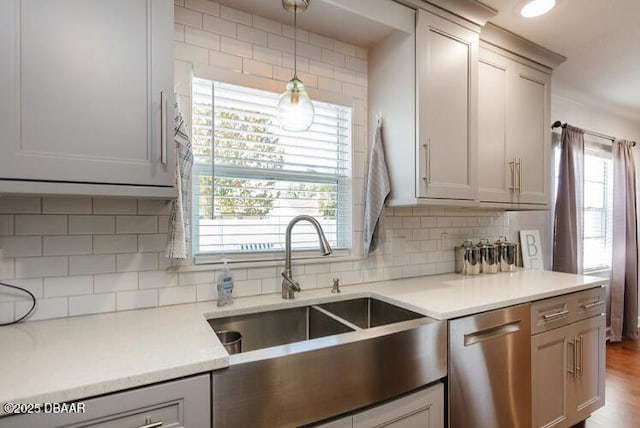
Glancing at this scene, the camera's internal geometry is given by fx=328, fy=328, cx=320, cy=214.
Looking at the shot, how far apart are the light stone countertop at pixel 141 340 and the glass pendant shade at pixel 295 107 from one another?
2.78ft

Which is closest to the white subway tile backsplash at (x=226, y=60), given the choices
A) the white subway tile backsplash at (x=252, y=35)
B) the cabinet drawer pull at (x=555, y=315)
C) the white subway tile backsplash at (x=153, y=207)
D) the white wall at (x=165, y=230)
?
the white wall at (x=165, y=230)

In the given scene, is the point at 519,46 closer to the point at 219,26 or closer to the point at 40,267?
the point at 219,26

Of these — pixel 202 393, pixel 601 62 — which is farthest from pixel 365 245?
pixel 601 62

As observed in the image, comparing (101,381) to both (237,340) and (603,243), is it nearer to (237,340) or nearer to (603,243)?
(237,340)

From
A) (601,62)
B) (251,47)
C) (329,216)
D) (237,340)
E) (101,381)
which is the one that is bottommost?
(237,340)

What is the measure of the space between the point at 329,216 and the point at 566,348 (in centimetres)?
155

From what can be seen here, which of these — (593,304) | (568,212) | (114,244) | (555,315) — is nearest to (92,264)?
(114,244)

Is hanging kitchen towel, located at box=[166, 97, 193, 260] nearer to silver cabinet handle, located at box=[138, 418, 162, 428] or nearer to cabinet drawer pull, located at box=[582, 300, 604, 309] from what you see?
silver cabinet handle, located at box=[138, 418, 162, 428]

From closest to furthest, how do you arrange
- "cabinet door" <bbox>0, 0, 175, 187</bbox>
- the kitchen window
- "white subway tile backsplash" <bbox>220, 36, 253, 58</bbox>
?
"cabinet door" <bbox>0, 0, 175, 187</bbox> → "white subway tile backsplash" <bbox>220, 36, 253, 58</bbox> → the kitchen window

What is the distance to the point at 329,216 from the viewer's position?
1.95 metres

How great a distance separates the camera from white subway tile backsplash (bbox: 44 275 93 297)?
128 centimetres

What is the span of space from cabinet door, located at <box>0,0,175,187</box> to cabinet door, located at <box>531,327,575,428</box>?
198 centimetres

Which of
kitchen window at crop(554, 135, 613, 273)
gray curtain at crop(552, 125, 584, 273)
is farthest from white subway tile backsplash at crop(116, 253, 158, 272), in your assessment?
kitchen window at crop(554, 135, 613, 273)

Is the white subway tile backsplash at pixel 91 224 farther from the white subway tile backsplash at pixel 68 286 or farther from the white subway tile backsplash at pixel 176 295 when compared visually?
the white subway tile backsplash at pixel 176 295
